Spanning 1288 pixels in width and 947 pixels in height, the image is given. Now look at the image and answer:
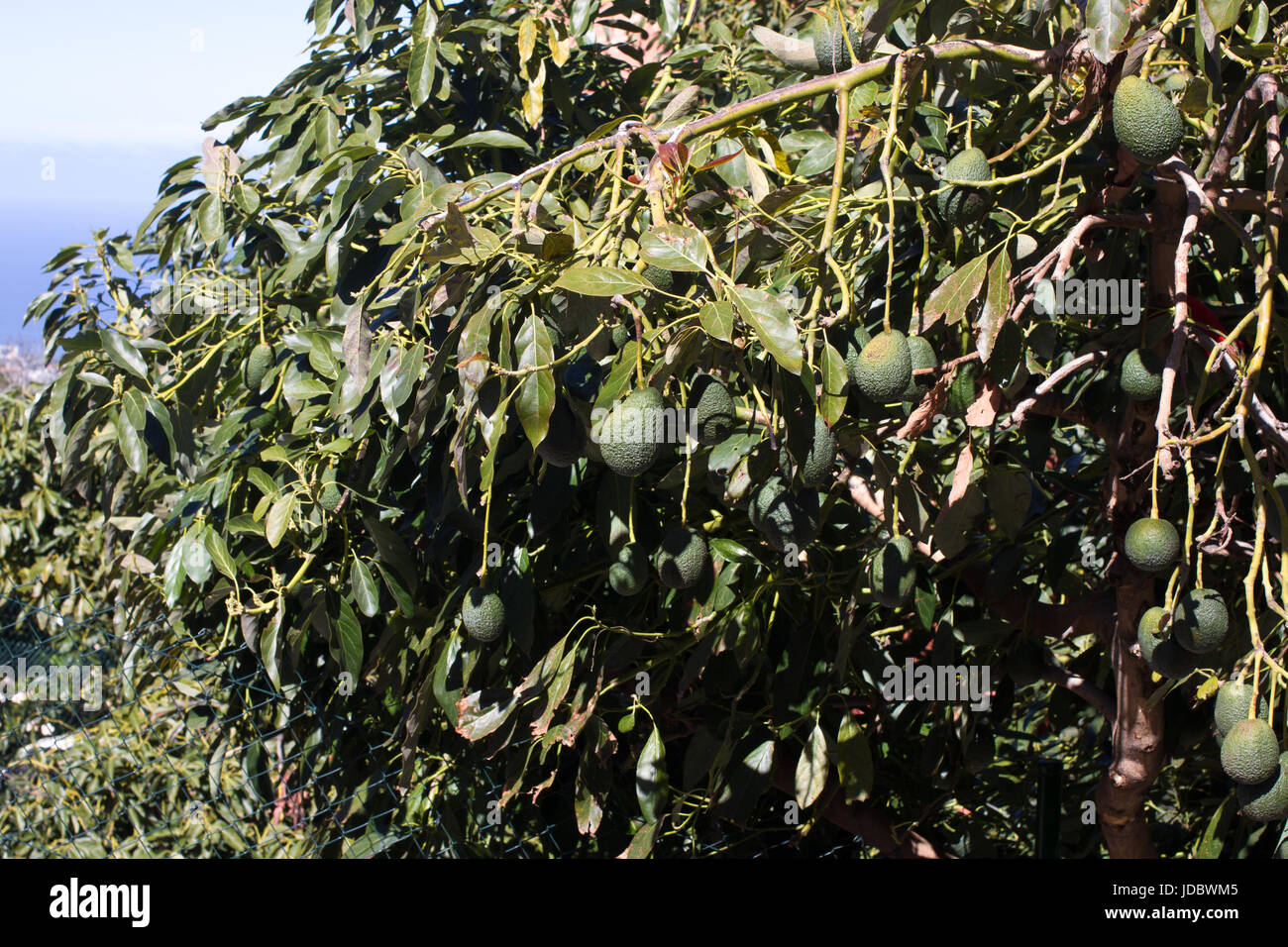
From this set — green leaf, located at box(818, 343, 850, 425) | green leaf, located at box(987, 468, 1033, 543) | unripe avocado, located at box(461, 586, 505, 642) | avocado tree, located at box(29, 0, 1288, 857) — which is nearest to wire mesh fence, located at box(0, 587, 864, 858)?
avocado tree, located at box(29, 0, 1288, 857)

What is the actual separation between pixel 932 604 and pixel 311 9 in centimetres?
Result: 187

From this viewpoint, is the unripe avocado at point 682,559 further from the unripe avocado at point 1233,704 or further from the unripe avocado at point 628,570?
the unripe avocado at point 1233,704

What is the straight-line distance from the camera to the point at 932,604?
1.94 meters

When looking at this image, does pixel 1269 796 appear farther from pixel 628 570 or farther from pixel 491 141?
pixel 491 141

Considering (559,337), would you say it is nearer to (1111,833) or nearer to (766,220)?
(766,220)

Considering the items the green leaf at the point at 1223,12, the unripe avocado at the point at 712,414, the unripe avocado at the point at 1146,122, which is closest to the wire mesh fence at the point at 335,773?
the unripe avocado at the point at 712,414

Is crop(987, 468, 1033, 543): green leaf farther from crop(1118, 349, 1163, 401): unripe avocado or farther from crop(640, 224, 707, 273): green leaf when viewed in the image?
crop(640, 224, 707, 273): green leaf

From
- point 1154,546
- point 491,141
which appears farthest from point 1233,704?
point 491,141

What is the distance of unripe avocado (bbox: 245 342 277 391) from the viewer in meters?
2.12

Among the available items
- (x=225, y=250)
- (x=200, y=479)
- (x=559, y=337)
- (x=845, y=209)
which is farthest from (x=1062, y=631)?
(x=225, y=250)

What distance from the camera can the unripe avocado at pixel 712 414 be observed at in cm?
137

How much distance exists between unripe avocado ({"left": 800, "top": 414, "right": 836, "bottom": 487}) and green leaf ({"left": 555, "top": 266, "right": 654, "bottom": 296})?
283 mm

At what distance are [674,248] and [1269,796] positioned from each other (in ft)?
3.38

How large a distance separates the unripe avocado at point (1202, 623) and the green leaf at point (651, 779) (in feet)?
2.77
